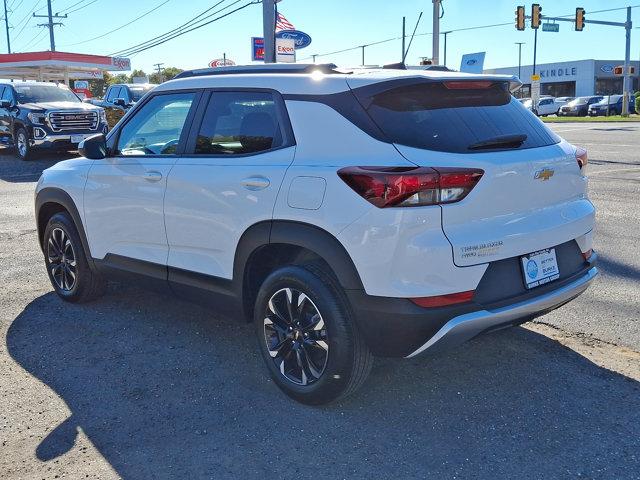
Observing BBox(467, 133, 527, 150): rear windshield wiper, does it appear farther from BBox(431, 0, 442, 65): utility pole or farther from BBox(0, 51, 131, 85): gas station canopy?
BBox(0, 51, 131, 85): gas station canopy

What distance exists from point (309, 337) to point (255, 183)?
0.91 m

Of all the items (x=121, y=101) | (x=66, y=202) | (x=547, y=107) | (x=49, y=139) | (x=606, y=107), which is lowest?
(x=66, y=202)

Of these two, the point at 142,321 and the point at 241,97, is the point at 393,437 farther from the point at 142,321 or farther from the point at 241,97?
the point at 142,321

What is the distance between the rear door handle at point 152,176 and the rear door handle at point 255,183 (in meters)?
0.87

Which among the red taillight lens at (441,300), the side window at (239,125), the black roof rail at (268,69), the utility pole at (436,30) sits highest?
the utility pole at (436,30)

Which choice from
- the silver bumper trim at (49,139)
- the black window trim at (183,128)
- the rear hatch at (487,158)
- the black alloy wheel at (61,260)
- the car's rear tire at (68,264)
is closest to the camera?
the rear hatch at (487,158)

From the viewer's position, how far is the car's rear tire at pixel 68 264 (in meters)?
5.43

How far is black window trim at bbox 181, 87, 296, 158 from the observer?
3750 millimetres

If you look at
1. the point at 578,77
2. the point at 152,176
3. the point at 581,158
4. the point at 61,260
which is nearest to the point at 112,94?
the point at 61,260

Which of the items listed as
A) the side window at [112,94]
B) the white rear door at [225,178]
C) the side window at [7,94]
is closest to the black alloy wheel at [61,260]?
the white rear door at [225,178]

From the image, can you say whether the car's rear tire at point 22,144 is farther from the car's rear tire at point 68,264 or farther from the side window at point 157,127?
the side window at point 157,127

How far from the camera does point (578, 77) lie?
7644 cm

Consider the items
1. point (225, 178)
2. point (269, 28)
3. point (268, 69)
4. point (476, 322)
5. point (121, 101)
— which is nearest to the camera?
point (476, 322)

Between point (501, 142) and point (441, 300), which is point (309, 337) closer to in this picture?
point (441, 300)
